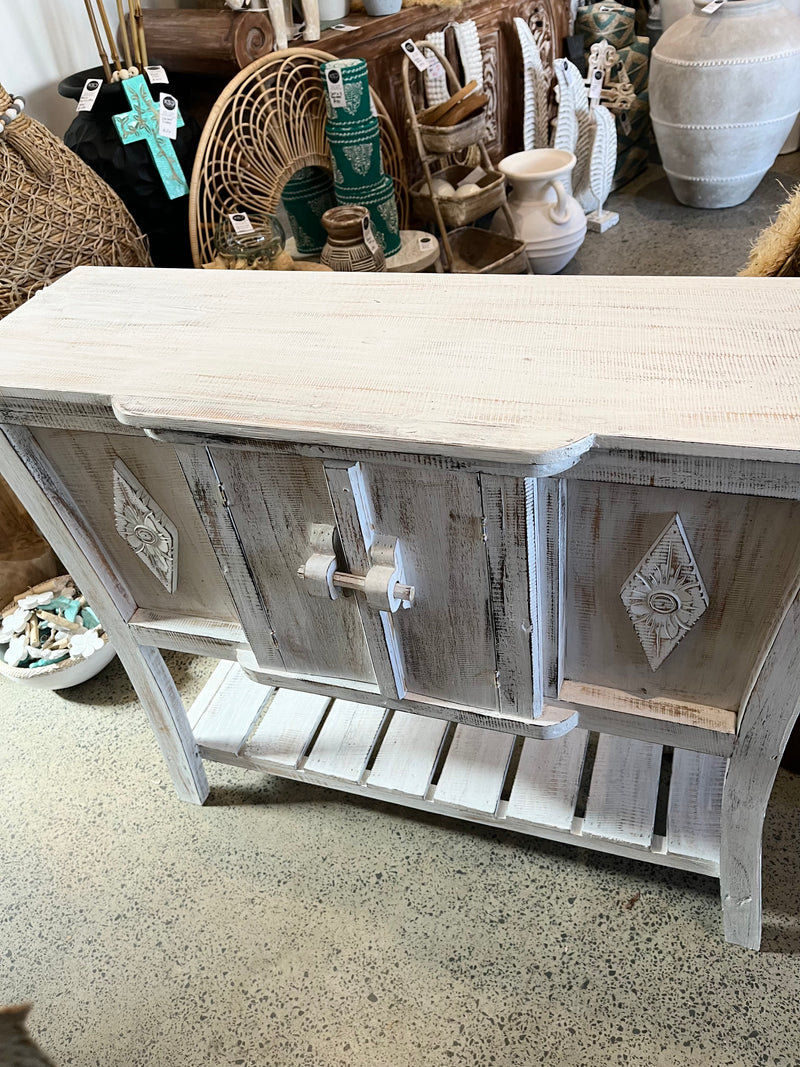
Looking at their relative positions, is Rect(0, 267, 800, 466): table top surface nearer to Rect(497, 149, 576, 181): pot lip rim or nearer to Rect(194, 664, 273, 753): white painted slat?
Rect(194, 664, 273, 753): white painted slat

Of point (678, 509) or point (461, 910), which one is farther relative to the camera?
point (461, 910)

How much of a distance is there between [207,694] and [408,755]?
43 centimetres

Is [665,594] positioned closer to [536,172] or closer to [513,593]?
[513,593]

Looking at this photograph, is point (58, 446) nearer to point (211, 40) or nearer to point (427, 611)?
point (427, 611)

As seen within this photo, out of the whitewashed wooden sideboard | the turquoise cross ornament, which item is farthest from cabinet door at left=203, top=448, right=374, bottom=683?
the turquoise cross ornament

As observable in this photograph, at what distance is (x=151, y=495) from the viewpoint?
97 cm

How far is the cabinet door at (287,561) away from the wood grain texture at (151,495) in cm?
8

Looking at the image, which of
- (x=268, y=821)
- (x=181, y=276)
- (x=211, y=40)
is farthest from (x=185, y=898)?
(x=211, y=40)

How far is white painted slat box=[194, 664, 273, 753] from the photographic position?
4.58 ft

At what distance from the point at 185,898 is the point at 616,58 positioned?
136 inches

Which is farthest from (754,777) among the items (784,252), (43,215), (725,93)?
(725,93)

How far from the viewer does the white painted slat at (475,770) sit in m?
1.24

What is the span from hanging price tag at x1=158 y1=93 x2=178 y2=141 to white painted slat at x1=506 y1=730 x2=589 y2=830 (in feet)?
5.11

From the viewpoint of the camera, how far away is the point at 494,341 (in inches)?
32.9
